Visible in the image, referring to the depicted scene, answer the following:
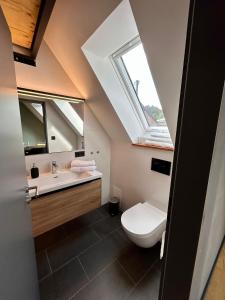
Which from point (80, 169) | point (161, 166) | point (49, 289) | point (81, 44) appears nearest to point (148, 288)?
point (49, 289)

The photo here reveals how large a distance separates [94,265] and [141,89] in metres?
2.08

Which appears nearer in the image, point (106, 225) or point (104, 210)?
point (106, 225)

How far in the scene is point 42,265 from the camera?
143 cm

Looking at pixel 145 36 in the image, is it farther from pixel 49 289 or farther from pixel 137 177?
pixel 49 289

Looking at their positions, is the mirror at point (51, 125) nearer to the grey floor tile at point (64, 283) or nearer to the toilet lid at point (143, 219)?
the toilet lid at point (143, 219)

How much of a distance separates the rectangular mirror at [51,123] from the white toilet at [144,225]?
3.90 ft

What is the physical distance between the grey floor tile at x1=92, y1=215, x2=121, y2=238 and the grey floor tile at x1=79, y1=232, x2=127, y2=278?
0.31 ft

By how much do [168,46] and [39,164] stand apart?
1.77 m

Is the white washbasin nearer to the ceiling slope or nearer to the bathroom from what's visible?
the bathroom

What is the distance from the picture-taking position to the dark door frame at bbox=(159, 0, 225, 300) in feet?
1.05

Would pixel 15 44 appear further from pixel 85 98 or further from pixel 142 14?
pixel 142 14

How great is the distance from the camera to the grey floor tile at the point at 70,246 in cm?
150

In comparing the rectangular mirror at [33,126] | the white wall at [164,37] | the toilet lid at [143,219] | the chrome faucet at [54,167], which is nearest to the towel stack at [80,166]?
the chrome faucet at [54,167]

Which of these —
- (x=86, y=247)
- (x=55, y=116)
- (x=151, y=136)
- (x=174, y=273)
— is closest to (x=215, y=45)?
(x=174, y=273)
